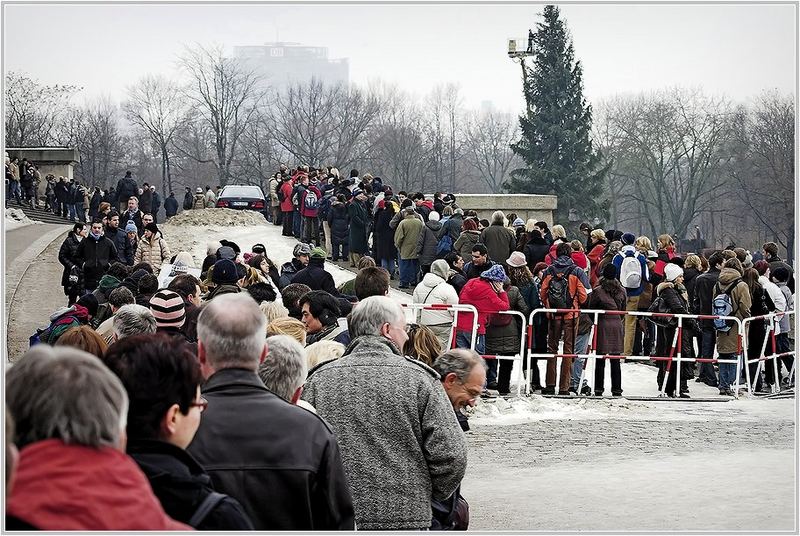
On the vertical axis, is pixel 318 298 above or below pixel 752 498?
above

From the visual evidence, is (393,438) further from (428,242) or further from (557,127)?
(557,127)

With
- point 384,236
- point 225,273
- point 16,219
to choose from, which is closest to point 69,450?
point 225,273

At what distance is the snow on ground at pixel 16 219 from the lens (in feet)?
125

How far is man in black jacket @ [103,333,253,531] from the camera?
11.5 ft

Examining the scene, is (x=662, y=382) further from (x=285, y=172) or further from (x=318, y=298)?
(x=285, y=172)

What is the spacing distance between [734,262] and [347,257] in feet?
45.0

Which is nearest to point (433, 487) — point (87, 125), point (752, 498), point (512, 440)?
point (752, 498)

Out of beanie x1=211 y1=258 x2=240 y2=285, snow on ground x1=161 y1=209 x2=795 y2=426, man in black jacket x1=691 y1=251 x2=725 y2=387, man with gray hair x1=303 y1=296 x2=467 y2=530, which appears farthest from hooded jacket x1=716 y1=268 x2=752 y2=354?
man with gray hair x1=303 y1=296 x2=467 y2=530

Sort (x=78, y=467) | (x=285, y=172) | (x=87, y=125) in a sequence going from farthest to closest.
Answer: (x=87, y=125) → (x=285, y=172) → (x=78, y=467)

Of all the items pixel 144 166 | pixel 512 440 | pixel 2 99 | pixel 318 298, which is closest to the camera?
pixel 2 99

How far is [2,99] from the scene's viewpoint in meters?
5.22

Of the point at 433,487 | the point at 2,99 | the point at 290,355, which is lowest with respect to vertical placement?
the point at 433,487

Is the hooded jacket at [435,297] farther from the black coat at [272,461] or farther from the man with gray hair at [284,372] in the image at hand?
the black coat at [272,461]

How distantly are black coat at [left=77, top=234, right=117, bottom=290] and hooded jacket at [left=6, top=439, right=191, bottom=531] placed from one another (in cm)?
1711
